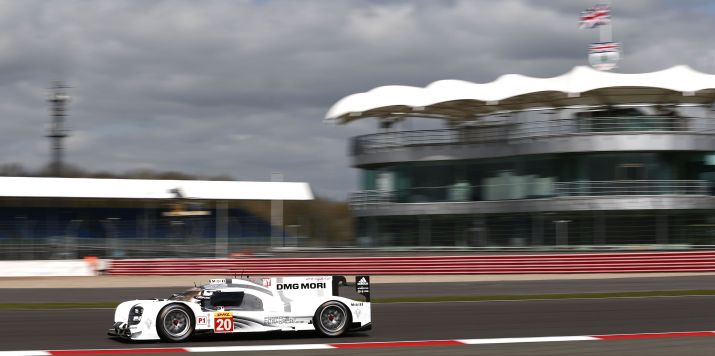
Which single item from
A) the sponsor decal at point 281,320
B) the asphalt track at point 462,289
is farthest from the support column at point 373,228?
the sponsor decal at point 281,320

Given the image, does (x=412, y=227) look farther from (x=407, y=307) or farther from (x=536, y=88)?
(x=407, y=307)

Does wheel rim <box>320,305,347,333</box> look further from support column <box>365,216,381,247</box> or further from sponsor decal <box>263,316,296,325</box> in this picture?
support column <box>365,216,381,247</box>

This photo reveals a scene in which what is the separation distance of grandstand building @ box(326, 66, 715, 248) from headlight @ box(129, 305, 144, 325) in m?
27.4

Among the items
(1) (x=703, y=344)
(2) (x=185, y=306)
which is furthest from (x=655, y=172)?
(2) (x=185, y=306)

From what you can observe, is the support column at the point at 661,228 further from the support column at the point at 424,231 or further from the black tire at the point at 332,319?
the black tire at the point at 332,319

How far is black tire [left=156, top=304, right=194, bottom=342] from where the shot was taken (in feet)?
45.2

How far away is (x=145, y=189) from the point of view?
5234cm

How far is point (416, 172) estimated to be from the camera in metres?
44.8

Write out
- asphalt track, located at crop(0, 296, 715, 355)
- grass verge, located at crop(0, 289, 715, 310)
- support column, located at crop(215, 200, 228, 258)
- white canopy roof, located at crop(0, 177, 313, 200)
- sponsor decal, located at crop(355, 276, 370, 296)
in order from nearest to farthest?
asphalt track, located at crop(0, 296, 715, 355), sponsor decal, located at crop(355, 276, 370, 296), grass verge, located at crop(0, 289, 715, 310), support column, located at crop(215, 200, 228, 258), white canopy roof, located at crop(0, 177, 313, 200)

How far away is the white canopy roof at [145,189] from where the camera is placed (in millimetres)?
49969

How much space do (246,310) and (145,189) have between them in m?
39.5

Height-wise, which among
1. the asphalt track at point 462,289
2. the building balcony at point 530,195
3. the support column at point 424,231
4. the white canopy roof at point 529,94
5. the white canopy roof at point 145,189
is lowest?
the asphalt track at point 462,289

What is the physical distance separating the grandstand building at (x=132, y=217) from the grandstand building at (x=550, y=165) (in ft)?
22.5

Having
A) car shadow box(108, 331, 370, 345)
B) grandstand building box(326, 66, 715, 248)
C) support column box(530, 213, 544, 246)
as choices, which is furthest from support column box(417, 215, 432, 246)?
car shadow box(108, 331, 370, 345)
